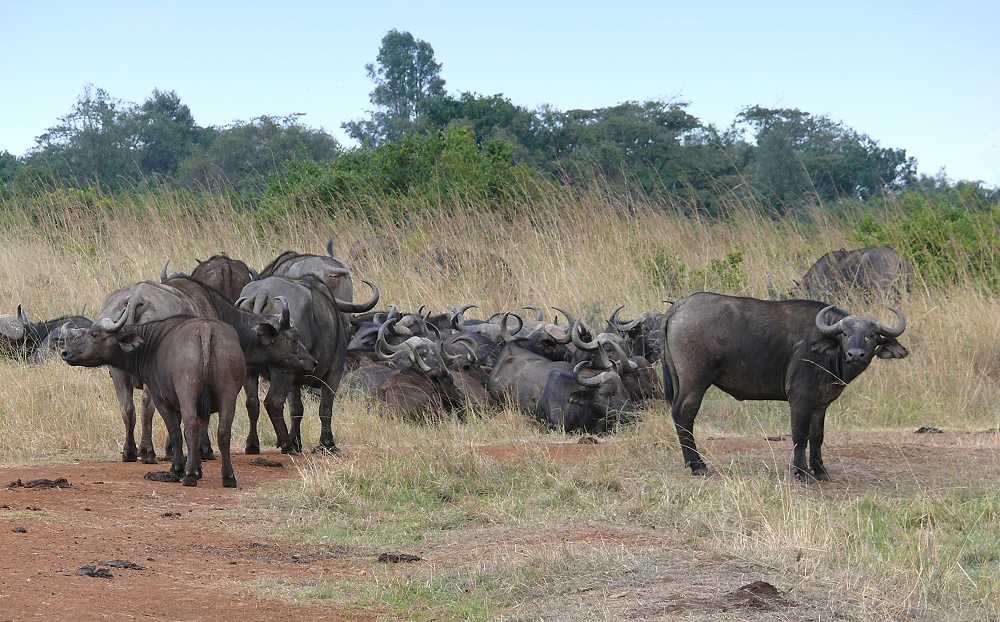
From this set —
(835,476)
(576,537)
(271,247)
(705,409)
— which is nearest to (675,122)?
(271,247)

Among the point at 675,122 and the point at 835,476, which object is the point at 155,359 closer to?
the point at 835,476

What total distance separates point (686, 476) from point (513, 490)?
4.61 feet

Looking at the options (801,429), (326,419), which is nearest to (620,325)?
(326,419)

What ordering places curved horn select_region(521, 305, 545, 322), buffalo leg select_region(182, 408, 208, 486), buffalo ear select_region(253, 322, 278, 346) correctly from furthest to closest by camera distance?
curved horn select_region(521, 305, 545, 322) → buffalo ear select_region(253, 322, 278, 346) → buffalo leg select_region(182, 408, 208, 486)

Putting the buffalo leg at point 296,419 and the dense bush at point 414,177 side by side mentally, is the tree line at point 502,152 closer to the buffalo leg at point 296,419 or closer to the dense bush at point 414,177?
the dense bush at point 414,177

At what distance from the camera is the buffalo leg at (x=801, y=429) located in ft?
27.9

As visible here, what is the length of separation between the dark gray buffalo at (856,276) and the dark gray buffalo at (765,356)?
19.5ft

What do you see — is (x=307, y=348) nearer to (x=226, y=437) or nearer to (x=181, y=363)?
(x=226, y=437)

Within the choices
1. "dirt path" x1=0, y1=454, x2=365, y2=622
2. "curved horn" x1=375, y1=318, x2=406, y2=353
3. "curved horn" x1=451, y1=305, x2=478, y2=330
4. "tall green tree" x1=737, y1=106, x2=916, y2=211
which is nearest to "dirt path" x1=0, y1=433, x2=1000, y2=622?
"dirt path" x1=0, y1=454, x2=365, y2=622

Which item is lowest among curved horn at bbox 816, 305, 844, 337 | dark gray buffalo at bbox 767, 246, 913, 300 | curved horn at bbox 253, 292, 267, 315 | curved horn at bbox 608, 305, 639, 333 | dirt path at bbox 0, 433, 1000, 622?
dirt path at bbox 0, 433, 1000, 622

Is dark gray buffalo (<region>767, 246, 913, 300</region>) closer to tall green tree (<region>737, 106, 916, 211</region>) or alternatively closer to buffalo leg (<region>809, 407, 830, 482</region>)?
buffalo leg (<region>809, 407, 830, 482</region>)

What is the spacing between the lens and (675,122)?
3288cm

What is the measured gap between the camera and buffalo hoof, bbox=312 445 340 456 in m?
9.65

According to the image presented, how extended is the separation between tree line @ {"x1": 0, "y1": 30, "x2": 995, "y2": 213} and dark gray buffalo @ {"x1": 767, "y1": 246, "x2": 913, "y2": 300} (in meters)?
6.55
